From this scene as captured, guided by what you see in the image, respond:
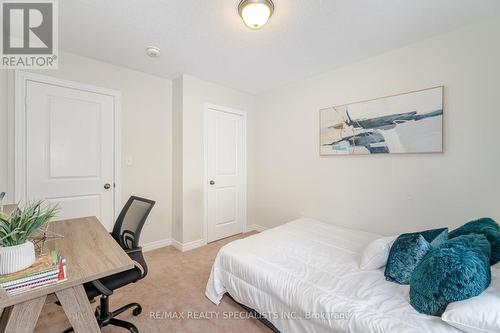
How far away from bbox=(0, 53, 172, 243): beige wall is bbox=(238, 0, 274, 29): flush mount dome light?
1.85 m

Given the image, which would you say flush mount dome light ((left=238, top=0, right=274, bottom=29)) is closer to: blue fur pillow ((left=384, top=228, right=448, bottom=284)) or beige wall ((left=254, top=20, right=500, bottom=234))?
beige wall ((left=254, top=20, right=500, bottom=234))

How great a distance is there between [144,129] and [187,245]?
1686mm

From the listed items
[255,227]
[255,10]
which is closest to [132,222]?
[255,10]

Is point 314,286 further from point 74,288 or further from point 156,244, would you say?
point 156,244

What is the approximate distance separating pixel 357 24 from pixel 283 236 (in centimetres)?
208

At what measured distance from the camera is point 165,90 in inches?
122

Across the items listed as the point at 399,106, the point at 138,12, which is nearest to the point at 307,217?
the point at 399,106

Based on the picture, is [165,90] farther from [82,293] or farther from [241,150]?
[82,293]

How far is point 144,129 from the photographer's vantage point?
9.55ft

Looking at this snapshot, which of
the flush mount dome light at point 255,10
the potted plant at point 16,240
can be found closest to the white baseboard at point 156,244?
the potted plant at point 16,240

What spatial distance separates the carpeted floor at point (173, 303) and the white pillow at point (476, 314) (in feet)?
3.75

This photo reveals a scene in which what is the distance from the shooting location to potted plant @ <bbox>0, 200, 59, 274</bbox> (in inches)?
37.0

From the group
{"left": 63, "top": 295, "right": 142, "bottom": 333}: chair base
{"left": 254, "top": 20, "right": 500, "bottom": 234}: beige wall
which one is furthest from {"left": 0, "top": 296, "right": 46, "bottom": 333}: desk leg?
{"left": 254, "top": 20, "right": 500, "bottom": 234}: beige wall

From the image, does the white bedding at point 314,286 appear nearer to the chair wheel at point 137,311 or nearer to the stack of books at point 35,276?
the chair wheel at point 137,311
